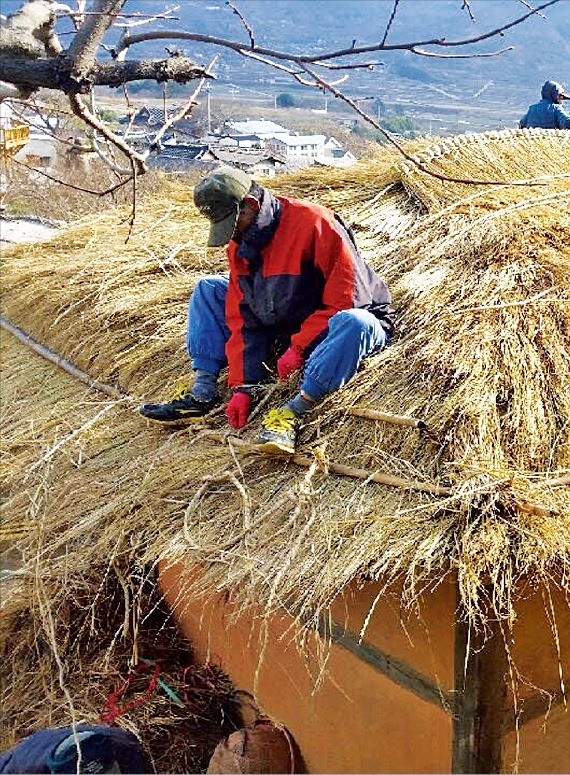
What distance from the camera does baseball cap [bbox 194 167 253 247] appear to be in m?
3.29

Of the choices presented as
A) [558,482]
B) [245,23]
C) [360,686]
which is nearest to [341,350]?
[558,482]

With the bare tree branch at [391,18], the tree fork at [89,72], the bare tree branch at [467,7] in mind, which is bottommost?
the tree fork at [89,72]

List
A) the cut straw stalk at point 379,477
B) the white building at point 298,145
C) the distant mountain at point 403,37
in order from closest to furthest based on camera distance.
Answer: the distant mountain at point 403,37 → the cut straw stalk at point 379,477 → the white building at point 298,145

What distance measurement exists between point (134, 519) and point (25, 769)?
37.1 inches

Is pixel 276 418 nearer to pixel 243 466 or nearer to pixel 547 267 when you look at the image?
pixel 243 466

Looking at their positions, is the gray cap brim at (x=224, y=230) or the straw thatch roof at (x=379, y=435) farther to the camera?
the gray cap brim at (x=224, y=230)

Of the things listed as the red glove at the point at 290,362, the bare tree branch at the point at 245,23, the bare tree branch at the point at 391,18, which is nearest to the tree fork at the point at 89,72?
the bare tree branch at the point at 245,23

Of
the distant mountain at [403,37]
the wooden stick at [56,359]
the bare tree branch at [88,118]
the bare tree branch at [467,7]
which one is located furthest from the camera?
the wooden stick at [56,359]

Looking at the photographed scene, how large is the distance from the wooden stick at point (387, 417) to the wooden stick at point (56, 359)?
1.42 meters

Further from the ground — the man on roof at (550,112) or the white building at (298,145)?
the man on roof at (550,112)

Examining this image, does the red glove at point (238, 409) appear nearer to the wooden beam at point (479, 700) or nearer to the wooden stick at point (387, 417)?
the wooden stick at point (387, 417)

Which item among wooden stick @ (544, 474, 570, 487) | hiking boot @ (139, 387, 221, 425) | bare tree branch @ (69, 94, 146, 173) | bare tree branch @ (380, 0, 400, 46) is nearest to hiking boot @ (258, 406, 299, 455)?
hiking boot @ (139, 387, 221, 425)

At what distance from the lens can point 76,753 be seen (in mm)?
2922

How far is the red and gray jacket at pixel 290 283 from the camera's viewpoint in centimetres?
325
